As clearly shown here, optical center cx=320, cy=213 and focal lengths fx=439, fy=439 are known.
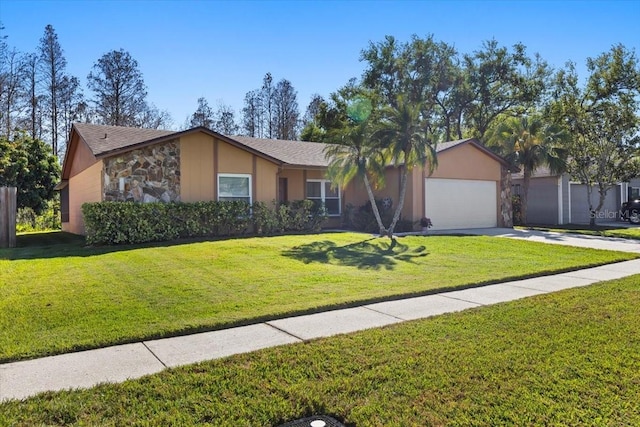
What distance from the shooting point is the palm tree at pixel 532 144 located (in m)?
20.9

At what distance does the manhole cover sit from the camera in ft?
9.82

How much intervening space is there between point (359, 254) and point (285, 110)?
1101 inches

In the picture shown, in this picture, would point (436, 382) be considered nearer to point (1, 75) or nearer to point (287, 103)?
point (1, 75)

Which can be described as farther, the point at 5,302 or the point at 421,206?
the point at 421,206

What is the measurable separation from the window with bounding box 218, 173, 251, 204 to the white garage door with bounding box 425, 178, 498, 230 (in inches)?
296

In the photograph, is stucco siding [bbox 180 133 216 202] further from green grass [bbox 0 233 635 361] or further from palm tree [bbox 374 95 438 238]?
palm tree [bbox 374 95 438 238]

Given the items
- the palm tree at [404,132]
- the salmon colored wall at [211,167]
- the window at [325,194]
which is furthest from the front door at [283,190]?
the palm tree at [404,132]

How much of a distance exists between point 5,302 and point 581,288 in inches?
350

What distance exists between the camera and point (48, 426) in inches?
115

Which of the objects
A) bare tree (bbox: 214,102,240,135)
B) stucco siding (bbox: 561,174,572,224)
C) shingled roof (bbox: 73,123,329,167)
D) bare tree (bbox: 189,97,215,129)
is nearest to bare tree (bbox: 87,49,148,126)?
bare tree (bbox: 189,97,215,129)

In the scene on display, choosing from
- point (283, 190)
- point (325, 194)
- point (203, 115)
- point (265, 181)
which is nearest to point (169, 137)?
point (265, 181)

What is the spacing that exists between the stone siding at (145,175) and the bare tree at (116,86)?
19.6 metres

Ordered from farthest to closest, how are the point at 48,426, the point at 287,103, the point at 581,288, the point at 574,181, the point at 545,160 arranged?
the point at 287,103
the point at 574,181
the point at 545,160
the point at 581,288
the point at 48,426

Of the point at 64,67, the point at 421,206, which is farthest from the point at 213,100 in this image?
the point at 421,206
